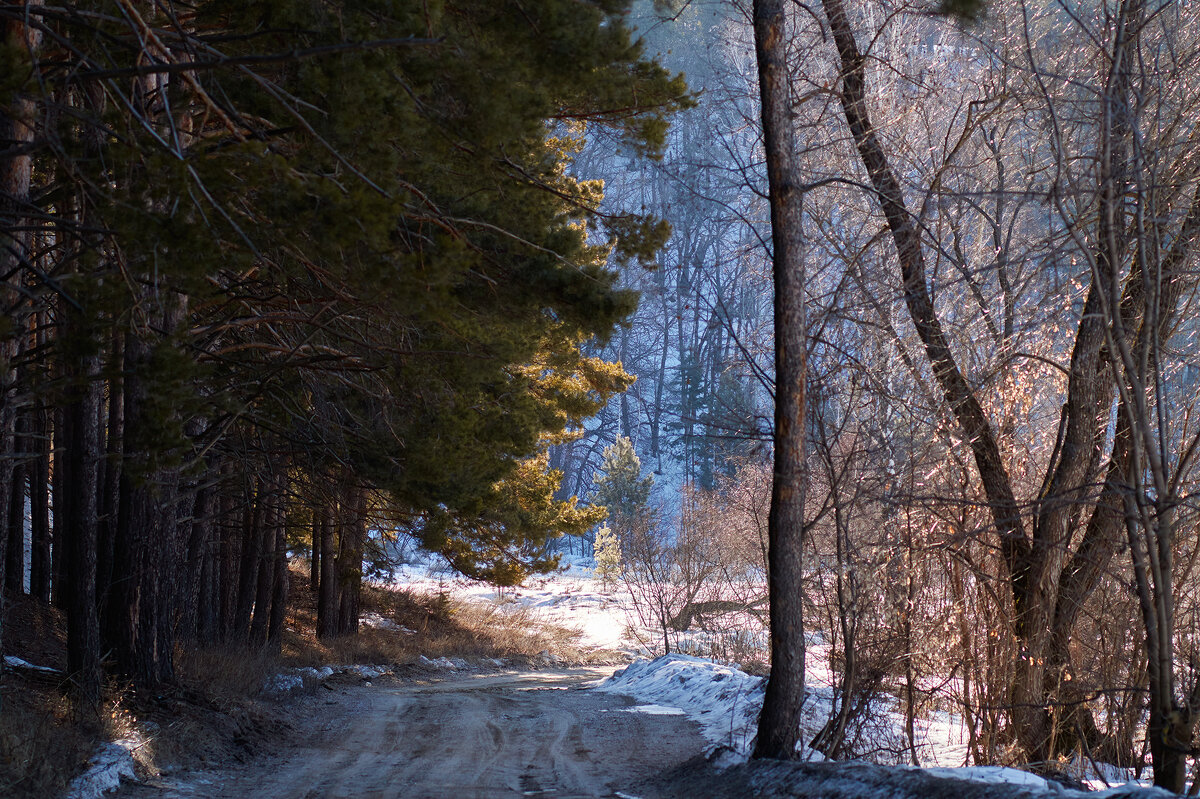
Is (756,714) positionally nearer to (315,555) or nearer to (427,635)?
(315,555)

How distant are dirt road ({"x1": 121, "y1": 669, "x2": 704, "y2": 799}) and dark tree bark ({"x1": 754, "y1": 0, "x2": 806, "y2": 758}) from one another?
1.40 meters

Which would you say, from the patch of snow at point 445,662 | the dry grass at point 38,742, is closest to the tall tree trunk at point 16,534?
the dry grass at point 38,742

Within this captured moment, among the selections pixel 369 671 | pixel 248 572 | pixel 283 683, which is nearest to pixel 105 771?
pixel 283 683

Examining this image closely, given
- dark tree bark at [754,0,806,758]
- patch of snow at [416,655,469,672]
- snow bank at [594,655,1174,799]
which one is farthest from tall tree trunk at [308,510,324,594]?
dark tree bark at [754,0,806,758]

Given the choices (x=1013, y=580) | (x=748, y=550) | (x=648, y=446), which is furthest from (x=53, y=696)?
(x=648, y=446)

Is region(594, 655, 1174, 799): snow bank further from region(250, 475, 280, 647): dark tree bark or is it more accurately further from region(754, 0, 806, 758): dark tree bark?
region(250, 475, 280, 647): dark tree bark

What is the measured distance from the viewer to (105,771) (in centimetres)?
639

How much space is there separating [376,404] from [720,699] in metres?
5.86

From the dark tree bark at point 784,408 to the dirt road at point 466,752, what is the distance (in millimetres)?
1399

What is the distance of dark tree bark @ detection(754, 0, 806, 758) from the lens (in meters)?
6.79

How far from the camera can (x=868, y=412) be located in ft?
28.6

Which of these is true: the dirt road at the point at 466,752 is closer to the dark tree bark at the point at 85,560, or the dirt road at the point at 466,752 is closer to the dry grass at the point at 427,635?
the dark tree bark at the point at 85,560

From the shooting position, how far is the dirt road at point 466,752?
22.7 ft

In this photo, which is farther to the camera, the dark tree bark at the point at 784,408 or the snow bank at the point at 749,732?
the dark tree bark at the point at 784,408
